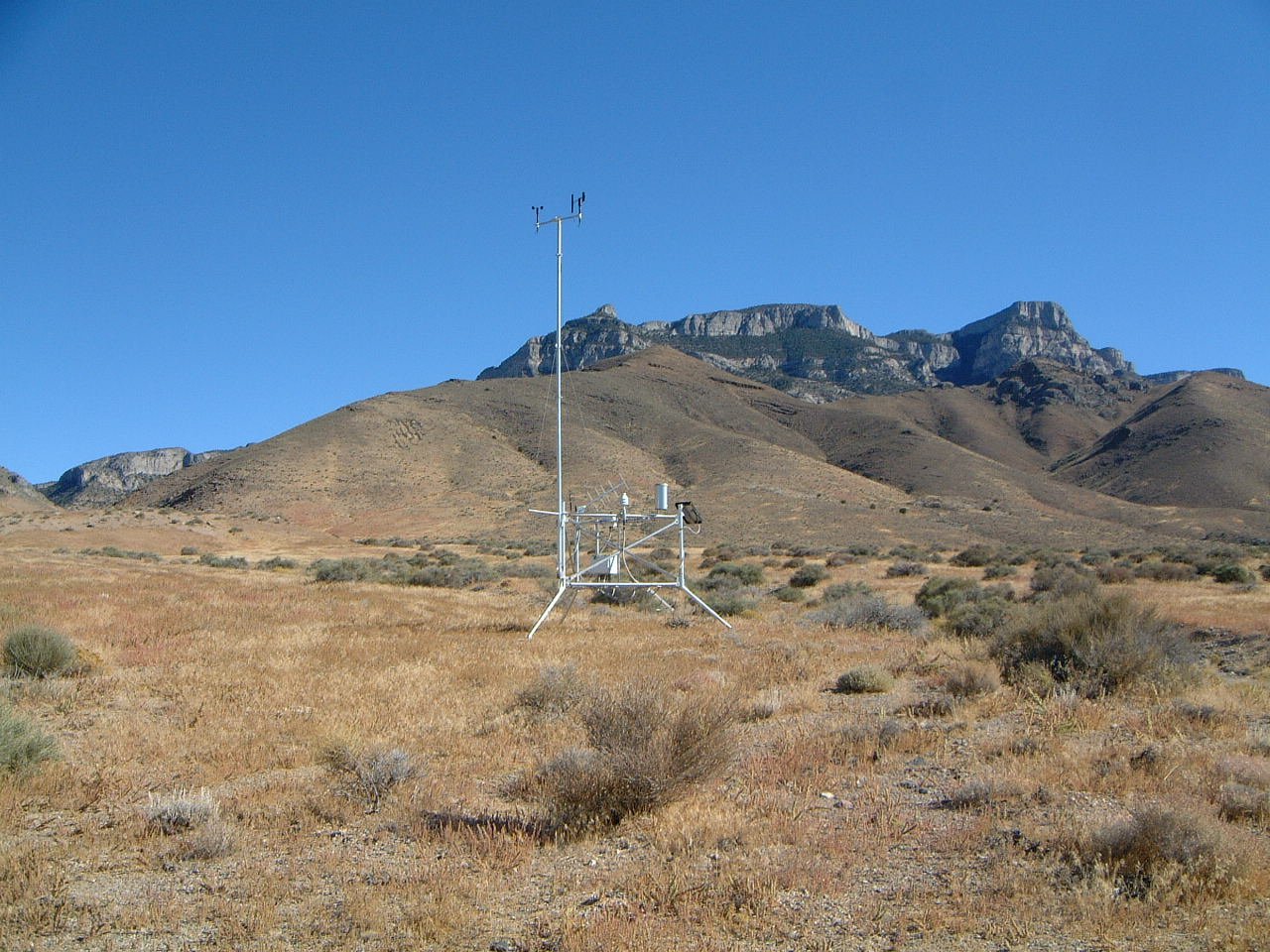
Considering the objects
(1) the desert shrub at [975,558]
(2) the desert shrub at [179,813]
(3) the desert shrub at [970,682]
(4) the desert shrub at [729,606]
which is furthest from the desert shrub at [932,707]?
(1) the desert shrub at [975,558]

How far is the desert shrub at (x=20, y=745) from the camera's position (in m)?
7.31

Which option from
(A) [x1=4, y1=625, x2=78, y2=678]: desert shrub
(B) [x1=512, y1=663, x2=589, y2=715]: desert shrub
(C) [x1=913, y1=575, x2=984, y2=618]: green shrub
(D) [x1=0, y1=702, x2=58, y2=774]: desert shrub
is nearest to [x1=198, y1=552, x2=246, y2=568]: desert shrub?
(A) [x1=4, y1=625, x2=78, y2=678]: desert shrub

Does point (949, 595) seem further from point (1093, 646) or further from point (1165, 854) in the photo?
point (1165, 854)

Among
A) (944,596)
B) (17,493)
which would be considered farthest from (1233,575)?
(17,493)

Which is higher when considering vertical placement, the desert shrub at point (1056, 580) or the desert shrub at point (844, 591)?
the desert shrub at point (1056, 580)

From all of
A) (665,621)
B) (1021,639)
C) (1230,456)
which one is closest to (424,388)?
(1230,456)

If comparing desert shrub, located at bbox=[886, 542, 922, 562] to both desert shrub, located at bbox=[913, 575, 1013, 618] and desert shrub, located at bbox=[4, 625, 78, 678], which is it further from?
desert shrub, located at bbox=[4, 625, 78, 678]

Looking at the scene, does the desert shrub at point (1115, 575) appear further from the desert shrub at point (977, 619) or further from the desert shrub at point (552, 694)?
the desert shrub at point (552, 694)

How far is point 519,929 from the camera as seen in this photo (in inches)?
190

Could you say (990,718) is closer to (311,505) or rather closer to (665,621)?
(665,621)

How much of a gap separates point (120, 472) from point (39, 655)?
177052 mm

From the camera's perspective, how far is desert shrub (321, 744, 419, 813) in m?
7.09

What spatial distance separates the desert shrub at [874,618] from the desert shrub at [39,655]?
12981 millimetres

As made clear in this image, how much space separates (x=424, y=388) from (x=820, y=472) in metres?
51.6
